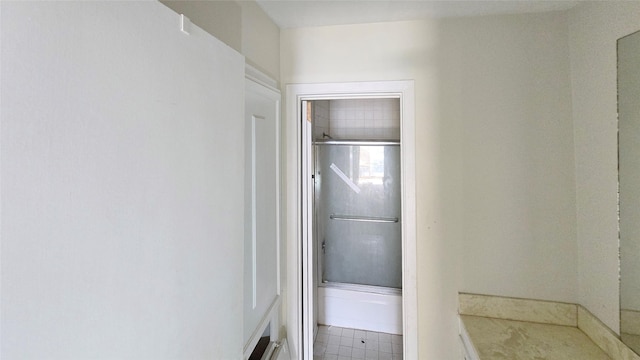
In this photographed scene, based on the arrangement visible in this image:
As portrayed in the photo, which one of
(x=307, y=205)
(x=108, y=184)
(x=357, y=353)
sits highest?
(x=108, y=184)

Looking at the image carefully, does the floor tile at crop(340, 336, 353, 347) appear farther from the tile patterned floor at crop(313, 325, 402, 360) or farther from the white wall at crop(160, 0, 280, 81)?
the white wall at crop(160, 0, 280, 81)

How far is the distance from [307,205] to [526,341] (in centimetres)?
131

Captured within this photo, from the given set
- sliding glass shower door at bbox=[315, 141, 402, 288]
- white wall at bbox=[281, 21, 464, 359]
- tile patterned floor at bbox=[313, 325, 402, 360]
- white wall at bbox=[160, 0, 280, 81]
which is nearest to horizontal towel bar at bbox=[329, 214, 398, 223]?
sliding glass shower door at bbox=[315, 141, 402, 288]

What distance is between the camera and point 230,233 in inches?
32.7

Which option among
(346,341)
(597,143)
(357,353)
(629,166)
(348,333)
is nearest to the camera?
(629,166)

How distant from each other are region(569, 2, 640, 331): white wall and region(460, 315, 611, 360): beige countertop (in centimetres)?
15

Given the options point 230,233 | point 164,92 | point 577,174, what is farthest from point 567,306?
point 164,92

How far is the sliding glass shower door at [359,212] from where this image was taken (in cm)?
294

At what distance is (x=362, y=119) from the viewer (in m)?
3.12

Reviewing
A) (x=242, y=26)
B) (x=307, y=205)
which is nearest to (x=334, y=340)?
(x=307, y=205)

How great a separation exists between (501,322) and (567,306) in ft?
1.11

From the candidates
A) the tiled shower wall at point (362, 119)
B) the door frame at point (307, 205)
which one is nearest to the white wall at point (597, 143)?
the door frame at point (307, 205)

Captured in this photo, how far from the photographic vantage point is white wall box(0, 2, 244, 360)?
1.17ft

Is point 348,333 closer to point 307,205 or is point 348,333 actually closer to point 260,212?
point 307,205
